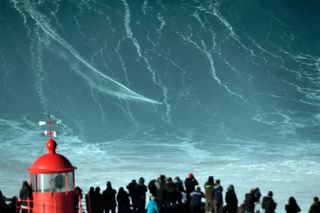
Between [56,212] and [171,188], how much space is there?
6.01m

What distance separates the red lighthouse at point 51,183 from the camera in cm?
1638

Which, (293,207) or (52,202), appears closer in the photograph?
(52,202)

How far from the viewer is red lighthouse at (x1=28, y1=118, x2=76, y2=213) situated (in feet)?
53.7

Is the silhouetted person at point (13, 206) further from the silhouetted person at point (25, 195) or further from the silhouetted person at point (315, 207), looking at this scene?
the silhouetted person at point (315, 207)

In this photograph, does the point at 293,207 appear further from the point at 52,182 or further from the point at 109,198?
the point at 52,182

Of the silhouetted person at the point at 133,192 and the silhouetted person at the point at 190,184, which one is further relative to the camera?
the silhouetted person at the point at 190,184

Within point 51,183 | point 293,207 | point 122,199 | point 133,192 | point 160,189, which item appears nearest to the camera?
point 51,183

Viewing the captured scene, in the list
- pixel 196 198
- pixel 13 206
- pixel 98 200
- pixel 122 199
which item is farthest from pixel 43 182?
pixel 196 198

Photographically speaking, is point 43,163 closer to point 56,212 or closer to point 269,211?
point 56,212

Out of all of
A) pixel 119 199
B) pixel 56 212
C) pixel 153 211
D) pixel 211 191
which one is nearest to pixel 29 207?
pixel 56 212

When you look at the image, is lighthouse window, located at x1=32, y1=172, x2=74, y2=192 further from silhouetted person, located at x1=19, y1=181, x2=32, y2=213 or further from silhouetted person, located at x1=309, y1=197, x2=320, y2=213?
silhouetted person, located at x1=309, y1=197, x2=320, y2=213

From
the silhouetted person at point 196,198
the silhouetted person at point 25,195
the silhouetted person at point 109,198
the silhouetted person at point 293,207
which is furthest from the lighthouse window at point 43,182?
the silhouetted person at point 293,207

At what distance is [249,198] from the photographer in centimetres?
2056

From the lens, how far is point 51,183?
54.1 ft
